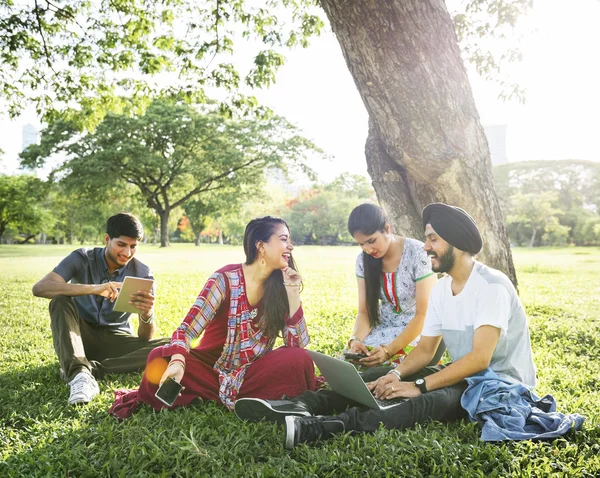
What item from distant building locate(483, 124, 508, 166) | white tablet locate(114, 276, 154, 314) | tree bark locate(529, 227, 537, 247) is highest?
distant building locate(483, 124, 508, 166)

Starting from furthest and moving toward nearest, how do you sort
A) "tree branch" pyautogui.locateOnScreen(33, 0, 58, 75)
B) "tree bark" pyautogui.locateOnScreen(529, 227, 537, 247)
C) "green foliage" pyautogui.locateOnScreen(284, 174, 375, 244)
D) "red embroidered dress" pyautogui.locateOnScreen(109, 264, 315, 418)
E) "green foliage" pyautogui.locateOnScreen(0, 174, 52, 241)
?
"green foliage" pyautogui.locateOnScreen(284, 174, 375, 244), "tree bark" pyautogui.locateOnScreen(529, 227, 537, 247), "green foliage" pyautogui.locateOnScreen(0, 174, 52, 241), "tree branch" pyautogui.locateOnScreen(33, 0, 58, 75), "red embroidered dress" pyautogui.locateOnScreen(109, 264, 315, 418)

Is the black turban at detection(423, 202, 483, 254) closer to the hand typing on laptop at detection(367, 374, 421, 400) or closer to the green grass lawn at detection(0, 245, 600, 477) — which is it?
the hand typing on laptop at detection(367, 374, 421, 400)

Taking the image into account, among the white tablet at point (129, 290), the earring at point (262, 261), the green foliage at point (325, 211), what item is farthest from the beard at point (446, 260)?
the green foliage at point (325, 211)

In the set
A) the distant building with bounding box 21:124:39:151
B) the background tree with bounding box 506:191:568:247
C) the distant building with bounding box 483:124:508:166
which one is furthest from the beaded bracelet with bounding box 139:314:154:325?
the distant building with bounding box 483:124:508:166

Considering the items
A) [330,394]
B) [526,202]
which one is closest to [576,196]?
[526,202]

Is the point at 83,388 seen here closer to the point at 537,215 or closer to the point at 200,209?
the point at 200,209

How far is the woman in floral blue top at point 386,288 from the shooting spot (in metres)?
3.73

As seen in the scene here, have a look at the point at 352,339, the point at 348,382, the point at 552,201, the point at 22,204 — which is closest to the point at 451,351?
the point at 348,382

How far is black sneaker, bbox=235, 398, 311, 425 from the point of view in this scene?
2918 millimetres

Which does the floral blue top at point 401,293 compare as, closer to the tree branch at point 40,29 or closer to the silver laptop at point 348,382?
the silver laptop at point 348,382

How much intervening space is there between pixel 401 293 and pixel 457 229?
3.33ft

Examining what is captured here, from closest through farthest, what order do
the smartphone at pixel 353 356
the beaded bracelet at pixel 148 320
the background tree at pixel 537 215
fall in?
the smartphone at pixel 353 356, the beaded bracelet at pixel 148 320, the background tree at pixel 537 215

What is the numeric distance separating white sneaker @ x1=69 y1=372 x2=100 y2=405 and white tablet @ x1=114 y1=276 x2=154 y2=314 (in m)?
0.56

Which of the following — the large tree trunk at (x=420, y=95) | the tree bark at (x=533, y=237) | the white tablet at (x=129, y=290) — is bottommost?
the tree bark at (x=533, y=237)
